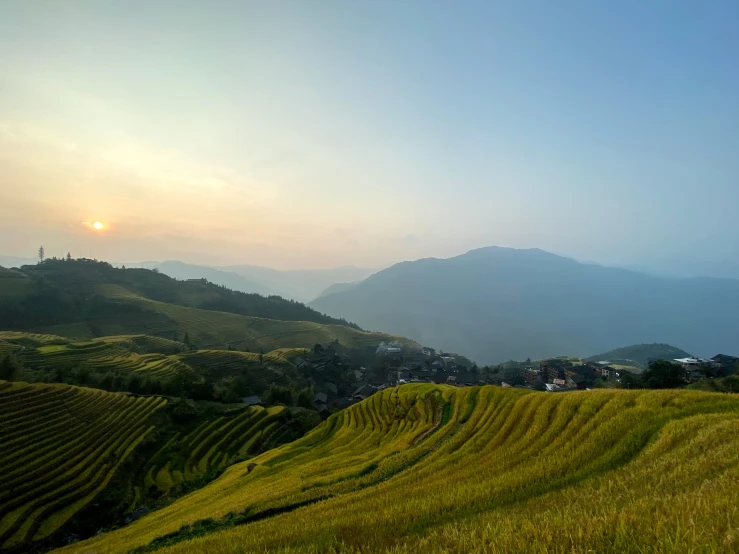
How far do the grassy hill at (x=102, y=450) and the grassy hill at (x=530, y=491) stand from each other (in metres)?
14.2

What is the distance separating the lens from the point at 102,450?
42.4m

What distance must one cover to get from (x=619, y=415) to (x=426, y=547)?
1187 centimetres

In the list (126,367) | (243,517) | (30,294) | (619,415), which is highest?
(30,294)

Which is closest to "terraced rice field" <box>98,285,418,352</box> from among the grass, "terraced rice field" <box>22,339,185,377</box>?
the grass

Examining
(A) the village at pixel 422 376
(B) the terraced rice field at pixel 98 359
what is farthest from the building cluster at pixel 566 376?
(B) the terraced rice field at pixel 98 359

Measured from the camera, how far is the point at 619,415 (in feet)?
44.4

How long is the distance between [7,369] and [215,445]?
34.3 m

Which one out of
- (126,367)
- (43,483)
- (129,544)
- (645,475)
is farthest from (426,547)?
(126,367)

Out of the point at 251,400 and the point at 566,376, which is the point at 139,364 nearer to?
the point at 251,400

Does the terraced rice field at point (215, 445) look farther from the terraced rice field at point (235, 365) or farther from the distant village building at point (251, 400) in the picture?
the terraced rice field at point (235, 365)

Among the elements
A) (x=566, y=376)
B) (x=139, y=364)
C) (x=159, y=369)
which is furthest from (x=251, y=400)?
(x=566, y=376)

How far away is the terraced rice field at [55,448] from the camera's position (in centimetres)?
3031

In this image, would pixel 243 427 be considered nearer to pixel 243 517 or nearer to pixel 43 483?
pixel 43 483

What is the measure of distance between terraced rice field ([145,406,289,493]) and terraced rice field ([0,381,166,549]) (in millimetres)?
4144
